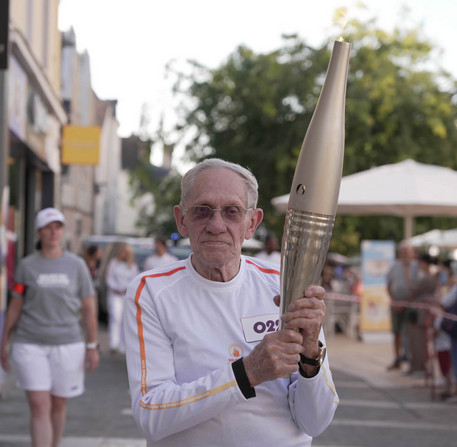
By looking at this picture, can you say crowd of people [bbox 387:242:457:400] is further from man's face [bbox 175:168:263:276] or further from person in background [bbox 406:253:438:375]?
man's face [bbox 175:168:263:276]

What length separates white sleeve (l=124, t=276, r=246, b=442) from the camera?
2.33m

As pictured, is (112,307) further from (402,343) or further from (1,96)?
(1,96)

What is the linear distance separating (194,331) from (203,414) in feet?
0.89

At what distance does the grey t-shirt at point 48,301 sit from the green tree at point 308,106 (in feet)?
47.6

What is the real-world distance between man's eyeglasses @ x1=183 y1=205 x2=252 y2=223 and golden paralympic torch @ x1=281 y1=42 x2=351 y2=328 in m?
0.45

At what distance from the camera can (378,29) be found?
2148 centimetres

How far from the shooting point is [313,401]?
8.01 feet

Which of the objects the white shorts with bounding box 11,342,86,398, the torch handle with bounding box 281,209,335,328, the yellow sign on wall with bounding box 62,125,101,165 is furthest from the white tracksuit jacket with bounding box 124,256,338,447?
the yellow sign on wall with bounding box 62,125,101,165

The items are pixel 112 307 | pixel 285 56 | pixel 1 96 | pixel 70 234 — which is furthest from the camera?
pixel 70 234

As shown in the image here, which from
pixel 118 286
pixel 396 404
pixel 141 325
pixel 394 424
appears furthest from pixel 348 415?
pixel 141 325

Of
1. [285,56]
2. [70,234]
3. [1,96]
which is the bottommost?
[70,234]

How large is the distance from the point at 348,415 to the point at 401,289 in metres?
4.03

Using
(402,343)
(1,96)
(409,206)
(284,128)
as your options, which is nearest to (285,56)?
(284,128)

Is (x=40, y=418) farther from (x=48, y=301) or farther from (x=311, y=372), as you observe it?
(x=311, y=372)
